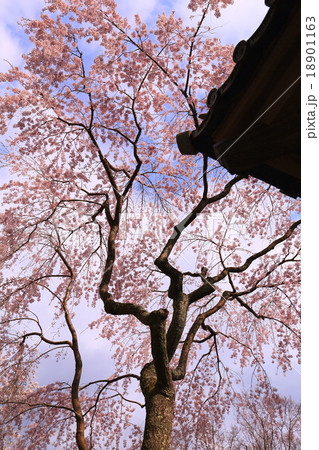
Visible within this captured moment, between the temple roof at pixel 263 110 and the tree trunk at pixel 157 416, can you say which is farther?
the tree trunk at pixel 157 416

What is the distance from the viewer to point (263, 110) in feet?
9.91

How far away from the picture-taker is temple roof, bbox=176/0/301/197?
8.37 feet

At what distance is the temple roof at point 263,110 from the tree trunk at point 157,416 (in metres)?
3.20

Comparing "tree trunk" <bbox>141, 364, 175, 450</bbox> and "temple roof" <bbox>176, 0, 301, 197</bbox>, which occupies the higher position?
"temple roof" <bbox>176, 0, 301, 197</bbox>

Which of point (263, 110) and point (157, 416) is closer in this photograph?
point (263, 110)

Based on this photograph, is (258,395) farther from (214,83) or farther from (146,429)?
(214,83)

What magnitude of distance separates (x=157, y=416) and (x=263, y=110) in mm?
3913

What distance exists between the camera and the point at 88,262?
9.82m

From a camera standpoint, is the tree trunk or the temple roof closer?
the temple roof

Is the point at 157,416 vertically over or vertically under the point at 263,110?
under

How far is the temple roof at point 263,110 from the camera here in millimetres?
2551

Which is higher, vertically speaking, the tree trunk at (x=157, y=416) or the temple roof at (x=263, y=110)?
the temple roof at (x=263, y=110)

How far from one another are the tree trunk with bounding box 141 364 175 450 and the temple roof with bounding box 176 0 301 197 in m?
3.20
